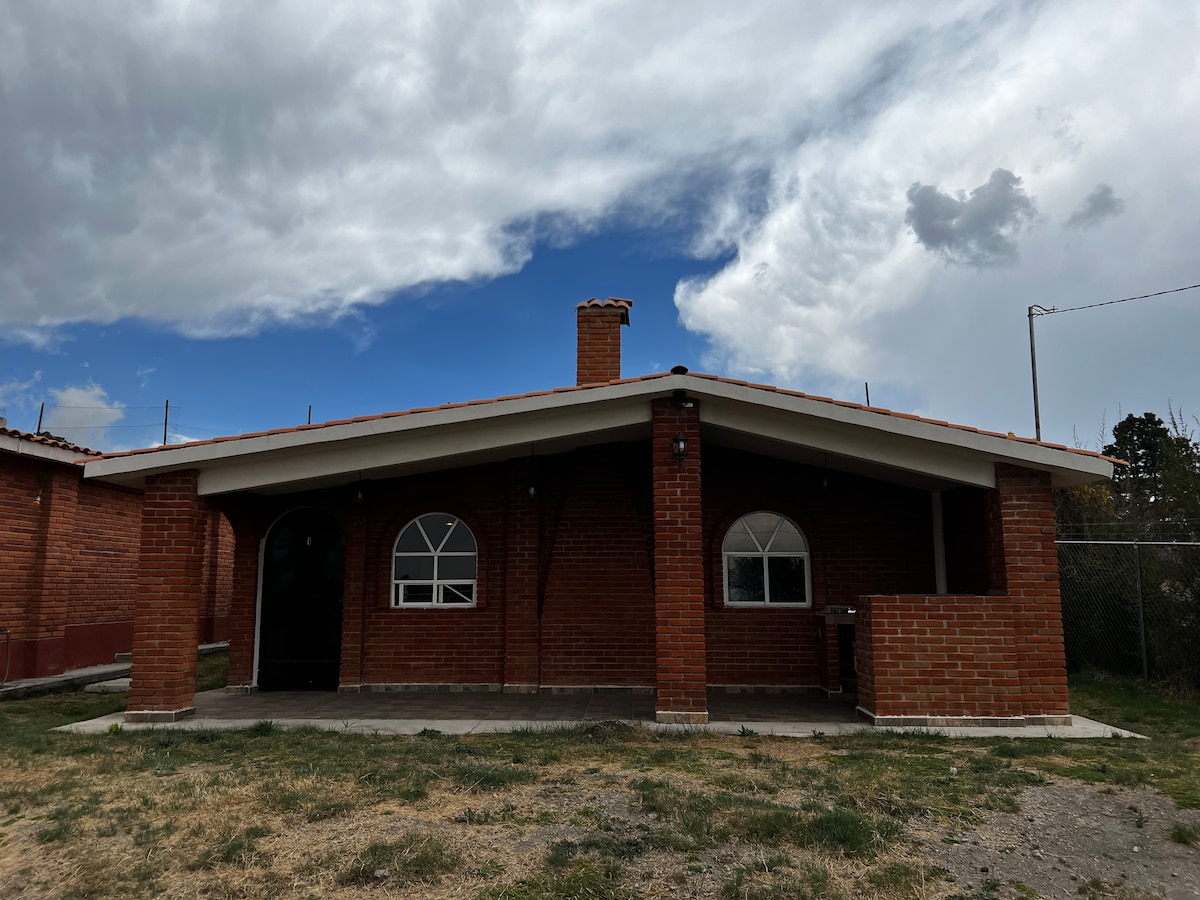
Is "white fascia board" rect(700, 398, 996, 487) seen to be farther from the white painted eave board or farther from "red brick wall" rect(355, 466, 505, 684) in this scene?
"red brick wall" rect(355, 466, 505, 684)

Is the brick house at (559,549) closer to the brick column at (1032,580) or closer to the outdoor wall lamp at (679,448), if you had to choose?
the outdoor wall lamp at (679,448)

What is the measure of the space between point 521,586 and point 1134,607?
807cm

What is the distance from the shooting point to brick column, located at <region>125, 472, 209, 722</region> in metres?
7.97

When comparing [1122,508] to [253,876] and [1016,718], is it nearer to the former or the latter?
[1016,718]

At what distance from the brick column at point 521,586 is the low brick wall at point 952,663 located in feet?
13.9

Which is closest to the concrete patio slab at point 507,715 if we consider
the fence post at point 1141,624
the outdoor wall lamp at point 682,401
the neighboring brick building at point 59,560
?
the fence post at point 1141,624

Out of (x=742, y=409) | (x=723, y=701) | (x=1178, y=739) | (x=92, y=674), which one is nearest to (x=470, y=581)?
(x=723, y=701)

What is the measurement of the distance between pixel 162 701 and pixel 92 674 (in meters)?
4.92

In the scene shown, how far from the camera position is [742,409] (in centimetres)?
819

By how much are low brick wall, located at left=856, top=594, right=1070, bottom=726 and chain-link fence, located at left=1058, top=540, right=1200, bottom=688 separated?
3330 millimetres

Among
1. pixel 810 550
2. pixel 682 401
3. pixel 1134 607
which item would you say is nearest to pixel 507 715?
pixel 682 401

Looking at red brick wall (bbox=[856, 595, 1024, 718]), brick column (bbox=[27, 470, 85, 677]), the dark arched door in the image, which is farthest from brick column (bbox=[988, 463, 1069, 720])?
brick column (bbox=[27, 470, 85, 677])

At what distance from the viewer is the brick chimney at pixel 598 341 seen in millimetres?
11008

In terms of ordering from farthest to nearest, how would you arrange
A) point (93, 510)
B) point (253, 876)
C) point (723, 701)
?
1. point (93, 510)
2. point (723, 701)
3. point (253, 876)
